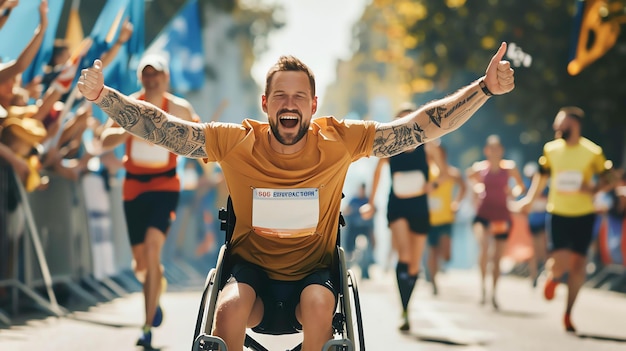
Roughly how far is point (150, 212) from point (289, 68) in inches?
144

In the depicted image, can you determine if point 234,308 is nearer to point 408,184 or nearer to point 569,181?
point 408,184

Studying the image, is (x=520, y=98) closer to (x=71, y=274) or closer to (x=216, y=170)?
(x=216, y=170)

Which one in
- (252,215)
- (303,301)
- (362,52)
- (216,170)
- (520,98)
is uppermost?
(362,52)

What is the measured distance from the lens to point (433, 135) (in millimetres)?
5367

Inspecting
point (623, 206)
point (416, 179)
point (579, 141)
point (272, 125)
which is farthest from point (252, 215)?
point (623, 206)

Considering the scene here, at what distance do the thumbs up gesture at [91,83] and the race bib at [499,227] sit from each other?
371 inches

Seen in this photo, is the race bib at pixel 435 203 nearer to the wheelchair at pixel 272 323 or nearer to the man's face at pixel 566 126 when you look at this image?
the man's face at pixel 566 126

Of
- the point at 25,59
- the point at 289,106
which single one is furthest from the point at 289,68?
the point at 25,59

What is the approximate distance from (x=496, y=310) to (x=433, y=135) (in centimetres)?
729

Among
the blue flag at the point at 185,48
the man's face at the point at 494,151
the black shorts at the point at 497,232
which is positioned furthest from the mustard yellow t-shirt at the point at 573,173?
the blue flag at the point at 185,48

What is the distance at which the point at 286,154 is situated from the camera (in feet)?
16.8

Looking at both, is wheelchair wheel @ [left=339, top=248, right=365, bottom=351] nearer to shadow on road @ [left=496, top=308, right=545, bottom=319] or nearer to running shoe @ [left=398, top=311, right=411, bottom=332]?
running shoe @ [left=398, top=311, right=411, bottom=332]

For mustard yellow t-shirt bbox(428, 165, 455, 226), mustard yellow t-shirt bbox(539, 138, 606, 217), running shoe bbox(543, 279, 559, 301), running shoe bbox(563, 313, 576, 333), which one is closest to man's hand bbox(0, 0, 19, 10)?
mustard yellow t-shirt bbox(539, 138, 606, 217)

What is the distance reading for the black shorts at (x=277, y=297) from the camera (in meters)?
5.08
